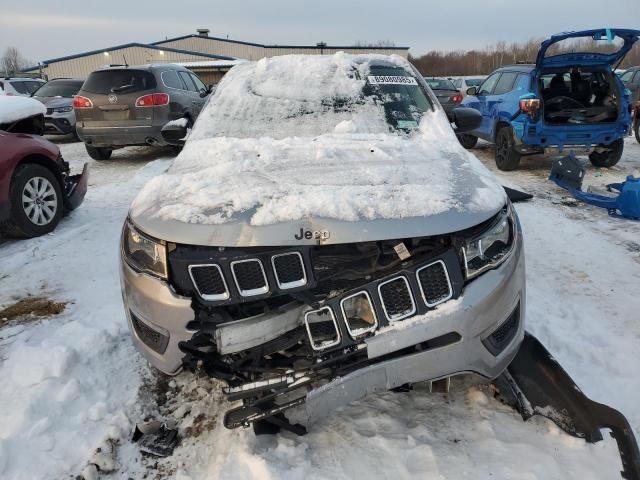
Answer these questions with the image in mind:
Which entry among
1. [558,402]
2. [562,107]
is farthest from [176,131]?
[562,107]

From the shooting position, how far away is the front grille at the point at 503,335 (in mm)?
2144

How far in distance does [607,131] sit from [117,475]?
840cm

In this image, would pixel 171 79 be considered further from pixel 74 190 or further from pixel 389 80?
pixel 389 80

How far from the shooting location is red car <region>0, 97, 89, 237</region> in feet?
16.0

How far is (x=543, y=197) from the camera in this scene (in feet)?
22.5

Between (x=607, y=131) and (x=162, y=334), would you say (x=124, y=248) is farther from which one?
(x=607, y=131)

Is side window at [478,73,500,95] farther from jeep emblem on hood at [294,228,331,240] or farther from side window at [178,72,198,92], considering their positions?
jeep emblem on hood at [294,228,331,240]

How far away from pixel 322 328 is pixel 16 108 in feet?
15.7

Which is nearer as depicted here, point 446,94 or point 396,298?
point 396,298

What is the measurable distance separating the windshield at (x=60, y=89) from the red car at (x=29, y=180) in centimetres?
909

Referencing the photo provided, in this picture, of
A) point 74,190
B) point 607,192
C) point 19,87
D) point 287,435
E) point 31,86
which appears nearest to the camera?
point 287,435

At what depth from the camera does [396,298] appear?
2.05 m

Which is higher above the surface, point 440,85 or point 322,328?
point 322,328

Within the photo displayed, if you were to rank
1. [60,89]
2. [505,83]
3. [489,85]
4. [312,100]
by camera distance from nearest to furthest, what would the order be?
[312,100] < [505,83] < [489,85] < [60,89]
